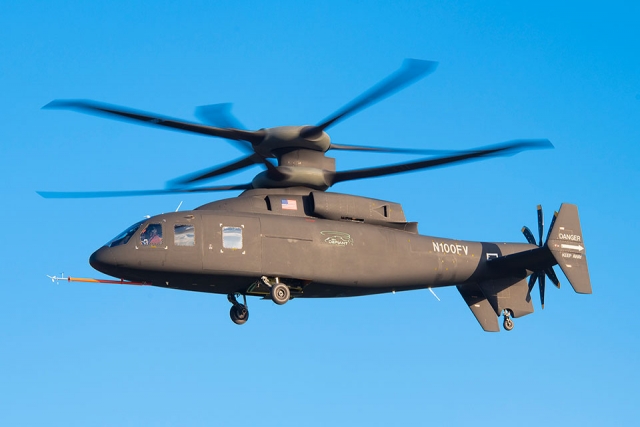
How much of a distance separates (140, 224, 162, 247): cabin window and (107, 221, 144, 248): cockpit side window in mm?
300

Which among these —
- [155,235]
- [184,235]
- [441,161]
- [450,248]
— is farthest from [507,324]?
[155,235]

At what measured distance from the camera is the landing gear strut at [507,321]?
31.8m

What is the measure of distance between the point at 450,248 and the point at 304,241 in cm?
545

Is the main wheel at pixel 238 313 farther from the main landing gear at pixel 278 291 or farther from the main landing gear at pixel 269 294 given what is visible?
the main landing gear at pixel 278 291

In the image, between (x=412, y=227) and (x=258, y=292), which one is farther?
(x=412, y=227)

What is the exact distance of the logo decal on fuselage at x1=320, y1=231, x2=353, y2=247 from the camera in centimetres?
2752

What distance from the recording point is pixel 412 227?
29797 millimetres

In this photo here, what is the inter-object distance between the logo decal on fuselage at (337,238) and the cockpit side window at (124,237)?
17.1 feet

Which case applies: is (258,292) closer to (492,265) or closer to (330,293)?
(330,293)

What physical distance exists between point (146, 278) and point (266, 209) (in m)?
4.13

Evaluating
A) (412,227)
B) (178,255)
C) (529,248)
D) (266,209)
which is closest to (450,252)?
(412,227)

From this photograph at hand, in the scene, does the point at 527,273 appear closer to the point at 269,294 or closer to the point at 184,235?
the point at 269,294

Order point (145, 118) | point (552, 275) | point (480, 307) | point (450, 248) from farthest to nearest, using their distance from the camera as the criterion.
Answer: point (480, 307), point (552, 275), point (450, 248), point (145, 118)

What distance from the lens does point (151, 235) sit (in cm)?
2578
